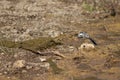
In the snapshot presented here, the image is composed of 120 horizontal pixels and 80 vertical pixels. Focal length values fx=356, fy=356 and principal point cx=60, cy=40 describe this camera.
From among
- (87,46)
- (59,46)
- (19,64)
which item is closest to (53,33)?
(59,46)

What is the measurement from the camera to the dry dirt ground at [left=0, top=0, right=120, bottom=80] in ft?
18.9

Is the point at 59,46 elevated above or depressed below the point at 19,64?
below

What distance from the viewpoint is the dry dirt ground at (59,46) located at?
5.75 m

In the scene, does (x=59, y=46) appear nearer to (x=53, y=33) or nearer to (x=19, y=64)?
(x=53, y=33)

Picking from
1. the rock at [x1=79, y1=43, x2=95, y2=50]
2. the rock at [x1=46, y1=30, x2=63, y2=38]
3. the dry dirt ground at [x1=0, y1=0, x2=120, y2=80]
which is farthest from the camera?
the rock at [x1=46, y1=30, x2=63, y2=38]

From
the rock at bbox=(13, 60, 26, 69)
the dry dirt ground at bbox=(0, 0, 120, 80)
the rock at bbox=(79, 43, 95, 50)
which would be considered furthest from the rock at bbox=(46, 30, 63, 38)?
the rock at bbox=(13, 60, 26, 69)

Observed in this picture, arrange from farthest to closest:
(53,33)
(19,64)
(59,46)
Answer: (53,33)
(59,46)
(19,64)

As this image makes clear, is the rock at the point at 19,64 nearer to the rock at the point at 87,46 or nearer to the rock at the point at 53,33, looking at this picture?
the rock at the point at 87,46

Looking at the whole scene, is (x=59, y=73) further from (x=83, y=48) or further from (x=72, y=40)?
(x=72, y=40)

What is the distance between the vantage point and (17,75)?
5648 mm

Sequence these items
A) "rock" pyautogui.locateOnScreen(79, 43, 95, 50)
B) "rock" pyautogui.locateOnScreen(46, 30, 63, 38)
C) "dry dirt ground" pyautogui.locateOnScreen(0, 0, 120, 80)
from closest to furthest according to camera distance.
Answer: "dry dirt ground" pyautogui.locateOnScreen(0, 0, 120, 80)
"rock" pyautogui.locateOnScreen(79, 43, 95, 50)
"rock" pyautogui.locateOnScreen(46, 30, 63, 38)

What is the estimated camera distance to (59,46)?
689 centimetres

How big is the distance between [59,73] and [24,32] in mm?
2193

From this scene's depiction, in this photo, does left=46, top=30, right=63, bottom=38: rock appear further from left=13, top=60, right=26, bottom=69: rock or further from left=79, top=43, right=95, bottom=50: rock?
left=13, top=60, right=26, bottom=69: rock
